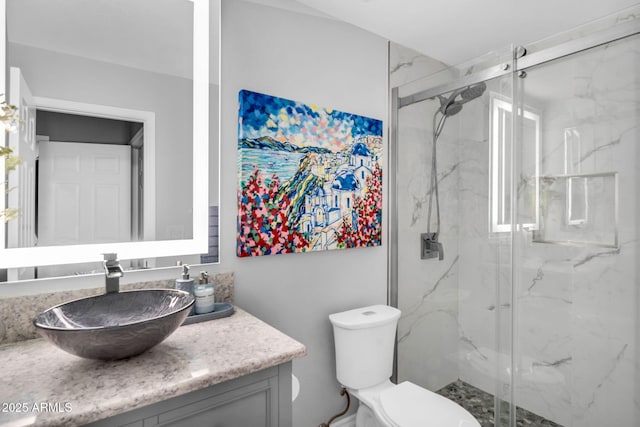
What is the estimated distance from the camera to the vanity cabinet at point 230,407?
32.7 inches

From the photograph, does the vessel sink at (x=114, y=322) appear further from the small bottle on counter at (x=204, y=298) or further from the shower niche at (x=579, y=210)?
the shower niche at (x=579, y=210)

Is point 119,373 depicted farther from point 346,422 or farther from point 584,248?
point 584,248

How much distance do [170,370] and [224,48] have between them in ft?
4.34

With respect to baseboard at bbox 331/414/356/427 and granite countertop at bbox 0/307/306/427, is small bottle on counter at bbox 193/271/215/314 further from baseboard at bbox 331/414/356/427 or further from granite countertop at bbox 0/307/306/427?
baseboard at bbox 331/414/356/427

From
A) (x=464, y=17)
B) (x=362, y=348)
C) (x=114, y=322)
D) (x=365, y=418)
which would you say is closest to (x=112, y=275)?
(x=114, y=322)

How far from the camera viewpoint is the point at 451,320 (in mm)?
1977

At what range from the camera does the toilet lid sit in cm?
140

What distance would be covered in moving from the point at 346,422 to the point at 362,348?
581mm

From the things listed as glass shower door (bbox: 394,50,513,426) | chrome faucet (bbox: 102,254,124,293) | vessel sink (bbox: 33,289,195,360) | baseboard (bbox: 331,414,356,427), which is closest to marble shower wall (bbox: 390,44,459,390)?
glass shower door (bbox: 394,50,513,426)

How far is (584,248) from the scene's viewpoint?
1.66 meters

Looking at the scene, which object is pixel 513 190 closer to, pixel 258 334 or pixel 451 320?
pixel 451 320

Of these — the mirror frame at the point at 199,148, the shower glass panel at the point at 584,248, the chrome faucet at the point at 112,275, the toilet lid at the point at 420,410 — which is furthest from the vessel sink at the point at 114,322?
the shower glass panel at the point at 584,248

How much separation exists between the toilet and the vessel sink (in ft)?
3.06

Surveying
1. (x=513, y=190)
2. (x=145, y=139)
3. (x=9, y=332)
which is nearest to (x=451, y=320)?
(x=513, y=190)
